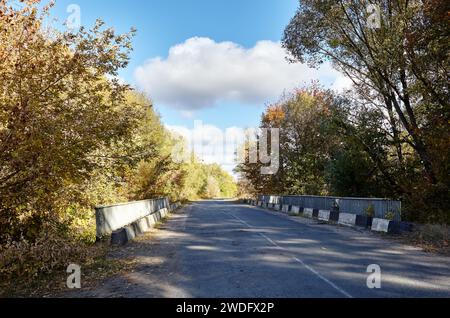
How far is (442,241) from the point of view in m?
13.5

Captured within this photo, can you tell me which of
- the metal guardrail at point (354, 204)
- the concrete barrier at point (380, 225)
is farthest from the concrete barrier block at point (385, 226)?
the metal guardrail at point (354, 204)

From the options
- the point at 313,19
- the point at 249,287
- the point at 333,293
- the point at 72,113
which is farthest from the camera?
the point at 313,19

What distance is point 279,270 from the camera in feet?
29.9

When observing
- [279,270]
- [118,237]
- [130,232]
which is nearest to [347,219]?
[130,232]

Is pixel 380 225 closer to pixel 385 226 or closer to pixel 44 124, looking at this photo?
pixel 385 226

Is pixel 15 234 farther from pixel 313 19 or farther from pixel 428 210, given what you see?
pixel 313 19

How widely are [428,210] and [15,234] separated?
14.9 m

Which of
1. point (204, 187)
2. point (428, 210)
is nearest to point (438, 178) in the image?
point (428, 210)

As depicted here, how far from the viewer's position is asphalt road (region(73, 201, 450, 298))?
24.2ft

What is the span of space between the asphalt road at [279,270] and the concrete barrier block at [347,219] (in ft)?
16.3

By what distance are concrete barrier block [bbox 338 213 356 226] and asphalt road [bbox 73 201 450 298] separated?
16.3 ft

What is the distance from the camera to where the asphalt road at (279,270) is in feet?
24.2

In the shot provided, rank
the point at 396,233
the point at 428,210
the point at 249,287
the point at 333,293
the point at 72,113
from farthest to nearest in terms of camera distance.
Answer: the point at 428,210 < the point at 396,233 < the point at 72,113 < the point at 249,287 < the point at 333,293

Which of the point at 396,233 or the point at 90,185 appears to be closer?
the point at 396,233
